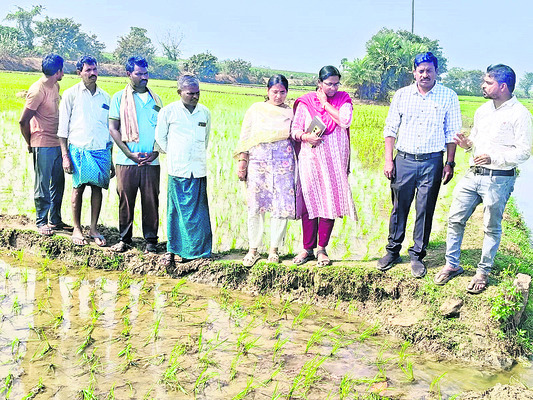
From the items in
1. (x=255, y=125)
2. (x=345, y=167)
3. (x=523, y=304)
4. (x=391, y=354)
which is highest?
(x=255, y=125)

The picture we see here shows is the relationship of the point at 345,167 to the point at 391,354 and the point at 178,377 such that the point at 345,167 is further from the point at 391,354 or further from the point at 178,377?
the point at 178,377

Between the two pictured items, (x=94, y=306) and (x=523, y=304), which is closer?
(x=523, y=304)

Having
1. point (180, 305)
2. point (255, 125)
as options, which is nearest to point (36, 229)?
point (180, 305)

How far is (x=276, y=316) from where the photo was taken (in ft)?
13.7

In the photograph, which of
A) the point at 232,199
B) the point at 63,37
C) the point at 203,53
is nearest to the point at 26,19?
the point at 63,37

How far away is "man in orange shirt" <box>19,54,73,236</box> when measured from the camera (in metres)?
5.10

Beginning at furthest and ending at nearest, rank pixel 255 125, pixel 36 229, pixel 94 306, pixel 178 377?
→ pixel 36 229, pixel 255 125, pixel 94 306, pixel 178 377

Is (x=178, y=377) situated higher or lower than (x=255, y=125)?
lower

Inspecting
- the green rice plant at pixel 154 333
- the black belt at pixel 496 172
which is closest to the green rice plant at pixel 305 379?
the green rice plant at pixel 154 333

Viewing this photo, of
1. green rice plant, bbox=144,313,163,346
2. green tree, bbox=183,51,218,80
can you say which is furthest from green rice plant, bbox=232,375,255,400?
green tree, bbox=183,51,218,80

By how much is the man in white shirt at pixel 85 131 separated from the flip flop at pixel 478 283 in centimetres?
324

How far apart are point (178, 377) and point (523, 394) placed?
1916 millimetres

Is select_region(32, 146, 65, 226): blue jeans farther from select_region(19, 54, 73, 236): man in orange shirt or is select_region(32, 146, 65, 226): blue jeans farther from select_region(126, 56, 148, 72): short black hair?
select_region(126, 56, 148, 72): short black hair

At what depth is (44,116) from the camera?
5191 mm
